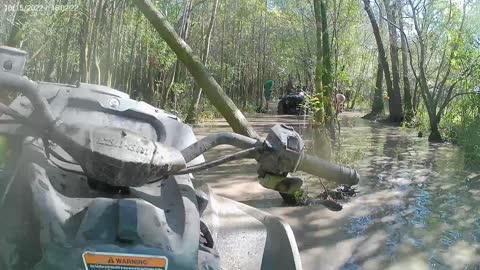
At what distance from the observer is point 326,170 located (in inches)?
101

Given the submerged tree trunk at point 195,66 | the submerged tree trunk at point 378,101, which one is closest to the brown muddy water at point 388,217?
the submerged tree trunk at point 195,66

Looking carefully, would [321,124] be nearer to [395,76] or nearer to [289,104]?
[395,76]

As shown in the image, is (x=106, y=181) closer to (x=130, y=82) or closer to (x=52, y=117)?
(x=52, y=117)

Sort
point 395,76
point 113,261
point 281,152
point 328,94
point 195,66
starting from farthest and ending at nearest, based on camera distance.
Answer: point 395,76 < point 328,94 < point 195,66 < point 281,152 < point 113,261

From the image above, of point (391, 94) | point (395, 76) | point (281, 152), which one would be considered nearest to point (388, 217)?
point (281, 152)

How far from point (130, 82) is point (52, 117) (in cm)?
2181

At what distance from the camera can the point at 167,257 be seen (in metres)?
1.72

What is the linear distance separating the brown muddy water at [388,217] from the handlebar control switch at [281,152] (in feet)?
9.52

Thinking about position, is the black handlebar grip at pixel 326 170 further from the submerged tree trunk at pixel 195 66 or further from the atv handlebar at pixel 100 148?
the submerged tree trunk at pixel 195 66

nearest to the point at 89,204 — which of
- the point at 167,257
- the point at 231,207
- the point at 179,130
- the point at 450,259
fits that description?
the point at 167,257
